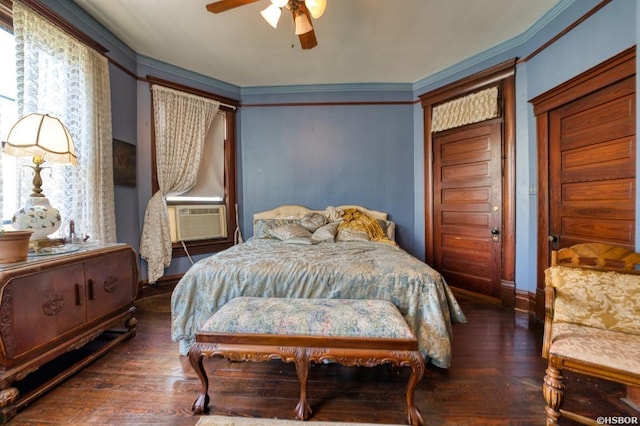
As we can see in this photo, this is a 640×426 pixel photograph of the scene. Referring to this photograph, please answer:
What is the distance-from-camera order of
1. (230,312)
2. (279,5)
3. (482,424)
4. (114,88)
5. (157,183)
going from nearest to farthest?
(482,424) < (230,312) < (279,5) < (114,88) < (157,183)

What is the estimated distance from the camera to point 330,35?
8.86ft

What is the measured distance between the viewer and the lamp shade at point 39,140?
62.8 inches

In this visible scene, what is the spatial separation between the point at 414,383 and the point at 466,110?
3.12 meters

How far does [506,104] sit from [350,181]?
2.03 meters

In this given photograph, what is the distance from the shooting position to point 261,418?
1374 millimetres

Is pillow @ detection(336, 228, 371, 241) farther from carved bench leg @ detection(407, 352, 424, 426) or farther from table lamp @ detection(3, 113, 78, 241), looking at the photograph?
table lamp @ detection(3, 113, 78, 241)

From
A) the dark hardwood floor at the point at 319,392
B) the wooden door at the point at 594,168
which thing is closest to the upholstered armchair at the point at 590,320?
the dark hardwood floor at the point at 319,392

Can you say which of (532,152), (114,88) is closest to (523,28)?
(532,152)

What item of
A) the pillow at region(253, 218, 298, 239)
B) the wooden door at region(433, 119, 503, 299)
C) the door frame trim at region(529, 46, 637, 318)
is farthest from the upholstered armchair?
the pillow at region(253, 218, 298, 239)

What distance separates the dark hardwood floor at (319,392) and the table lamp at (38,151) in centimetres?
104

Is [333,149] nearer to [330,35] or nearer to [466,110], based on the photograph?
[330,35]

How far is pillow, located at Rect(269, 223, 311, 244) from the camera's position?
9.37ft

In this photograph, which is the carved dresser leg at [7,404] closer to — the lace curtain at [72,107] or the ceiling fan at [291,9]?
the lace curtain at [72,107]

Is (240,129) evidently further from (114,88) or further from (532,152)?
(532,152)
